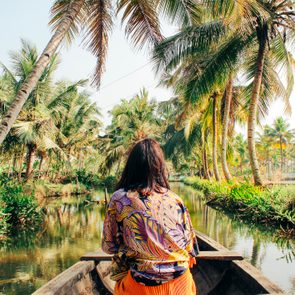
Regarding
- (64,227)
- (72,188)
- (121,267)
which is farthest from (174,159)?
(121,267)

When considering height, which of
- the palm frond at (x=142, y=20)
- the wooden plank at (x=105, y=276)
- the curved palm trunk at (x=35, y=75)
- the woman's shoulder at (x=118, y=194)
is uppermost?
the palm frond at (x=142, y=20)

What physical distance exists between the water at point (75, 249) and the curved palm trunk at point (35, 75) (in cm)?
259

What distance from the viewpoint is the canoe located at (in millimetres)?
3211

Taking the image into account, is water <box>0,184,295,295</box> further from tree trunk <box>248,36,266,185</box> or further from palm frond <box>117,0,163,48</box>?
palm frond <box>117,0,163,48</box>

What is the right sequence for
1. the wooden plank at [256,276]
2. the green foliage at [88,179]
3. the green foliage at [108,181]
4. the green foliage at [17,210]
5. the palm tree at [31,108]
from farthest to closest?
1. the green foliage at [108,181]
2. the green foliage at [88,179]
3. the palm tree at [31,108]
4. the green foliage at [17,210]
5. the wooden plank at [256,276]

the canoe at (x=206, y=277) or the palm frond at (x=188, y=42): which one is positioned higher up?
the palm frond at (x=188, y=42)

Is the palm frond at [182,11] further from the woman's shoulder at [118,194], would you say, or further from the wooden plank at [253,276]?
the woman's shoulder at [118,194]

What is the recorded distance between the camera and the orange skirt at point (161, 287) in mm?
1959

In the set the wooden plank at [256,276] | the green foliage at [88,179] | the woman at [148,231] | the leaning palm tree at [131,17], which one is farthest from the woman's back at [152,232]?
the green foliage at [88,179]

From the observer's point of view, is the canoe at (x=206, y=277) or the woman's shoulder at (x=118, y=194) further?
the canoe at (x=206, y=277)

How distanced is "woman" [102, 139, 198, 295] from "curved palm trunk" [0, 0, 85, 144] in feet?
11.1

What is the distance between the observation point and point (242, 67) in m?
14.0

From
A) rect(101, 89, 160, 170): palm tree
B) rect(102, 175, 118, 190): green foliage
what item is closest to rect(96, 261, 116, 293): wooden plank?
rect(101, 89, 160, 170): palm tree

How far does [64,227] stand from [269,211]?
21.1 ft
